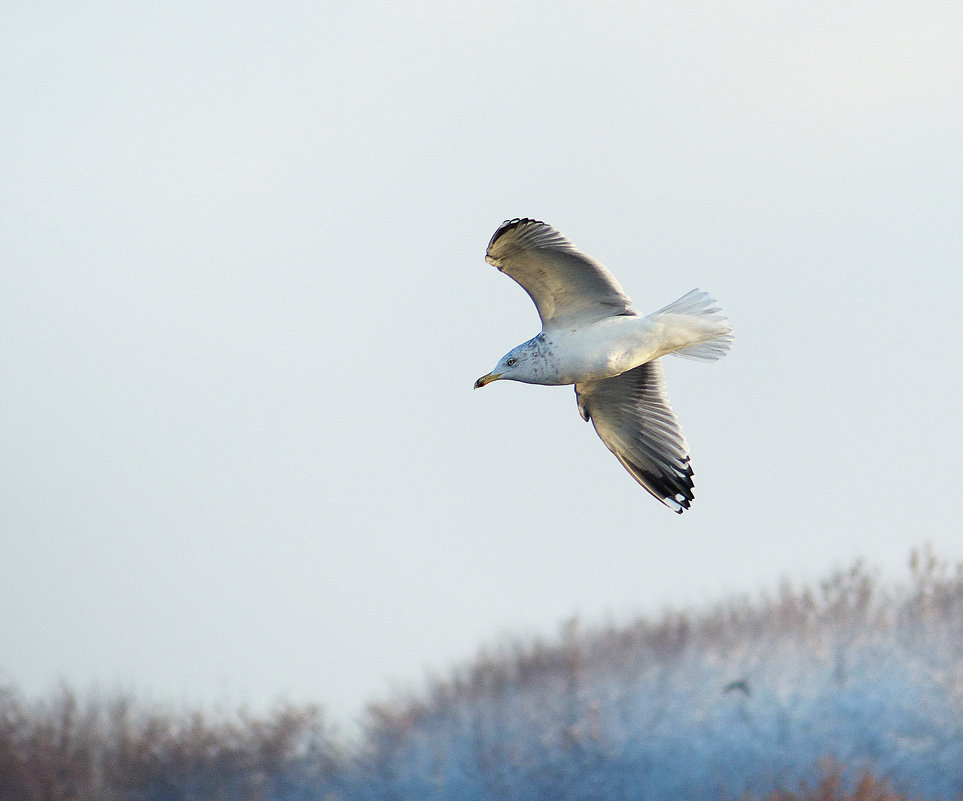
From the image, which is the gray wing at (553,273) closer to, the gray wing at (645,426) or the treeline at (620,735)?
the gray wing at (645,426)

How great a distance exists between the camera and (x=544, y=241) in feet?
21.6

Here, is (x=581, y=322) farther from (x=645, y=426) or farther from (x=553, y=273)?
(x=645, y=426)

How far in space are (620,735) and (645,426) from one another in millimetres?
10748

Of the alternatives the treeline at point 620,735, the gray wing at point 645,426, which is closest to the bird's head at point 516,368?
the gray wing at point 645,426

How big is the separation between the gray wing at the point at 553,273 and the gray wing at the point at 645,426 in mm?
651

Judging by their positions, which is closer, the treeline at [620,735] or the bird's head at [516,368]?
the bird's head at [516,368]

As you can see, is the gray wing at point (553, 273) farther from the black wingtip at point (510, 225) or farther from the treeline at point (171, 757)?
the treeline at point (171, 757)

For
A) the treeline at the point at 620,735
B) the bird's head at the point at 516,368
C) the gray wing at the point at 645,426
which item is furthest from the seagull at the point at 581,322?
the treeline at the point at 620,735

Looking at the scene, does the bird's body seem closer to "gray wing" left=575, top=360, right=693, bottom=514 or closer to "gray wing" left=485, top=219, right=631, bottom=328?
"gray wing" left=485, top=219, right=631, bottom=328

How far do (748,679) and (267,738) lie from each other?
6731mm

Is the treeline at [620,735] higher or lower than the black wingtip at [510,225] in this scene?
lower

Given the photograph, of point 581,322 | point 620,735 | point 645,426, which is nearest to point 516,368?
point 581,322

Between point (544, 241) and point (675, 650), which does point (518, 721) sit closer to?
point (675, 650)

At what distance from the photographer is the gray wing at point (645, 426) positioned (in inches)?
297
